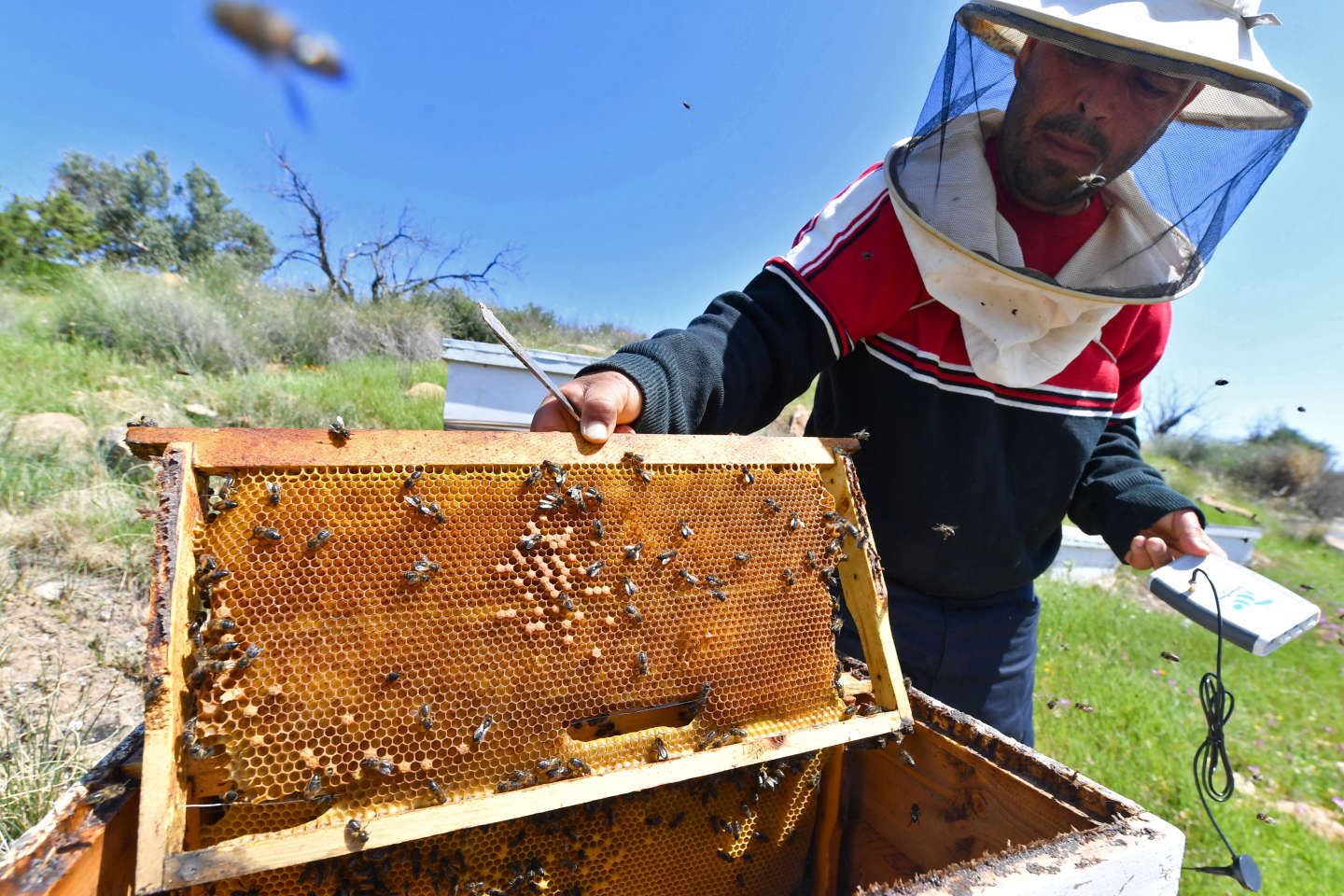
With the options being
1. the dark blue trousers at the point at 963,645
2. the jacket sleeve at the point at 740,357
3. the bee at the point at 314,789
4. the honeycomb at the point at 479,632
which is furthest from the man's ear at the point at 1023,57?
the bee at the point at 314,789

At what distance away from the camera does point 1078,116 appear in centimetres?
219

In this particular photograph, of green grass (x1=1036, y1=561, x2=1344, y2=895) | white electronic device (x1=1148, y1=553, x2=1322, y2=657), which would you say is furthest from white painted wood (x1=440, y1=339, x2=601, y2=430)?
green grass (x1=1036, y1=561, x2=1344, y2=895)

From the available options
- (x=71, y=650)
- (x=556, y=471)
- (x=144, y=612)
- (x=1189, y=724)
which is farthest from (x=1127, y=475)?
(x=144, y=612)

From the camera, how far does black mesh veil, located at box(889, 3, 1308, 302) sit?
90.0 inches

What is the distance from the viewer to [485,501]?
1607mm

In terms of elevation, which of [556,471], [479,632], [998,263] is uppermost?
[998,263]

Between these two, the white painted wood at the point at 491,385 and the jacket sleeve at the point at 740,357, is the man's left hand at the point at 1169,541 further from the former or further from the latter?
the white painted wood at the point at 491,385

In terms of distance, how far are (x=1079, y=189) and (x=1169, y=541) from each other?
142 centimetres

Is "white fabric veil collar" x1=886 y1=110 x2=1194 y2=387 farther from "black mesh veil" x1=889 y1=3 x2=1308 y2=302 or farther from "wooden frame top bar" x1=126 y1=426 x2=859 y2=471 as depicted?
"wooden frame top bar" x1=126 y1=426 x2=859 y2=471

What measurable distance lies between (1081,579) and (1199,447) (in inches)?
1250

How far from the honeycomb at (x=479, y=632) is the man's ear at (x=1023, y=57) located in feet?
6.31

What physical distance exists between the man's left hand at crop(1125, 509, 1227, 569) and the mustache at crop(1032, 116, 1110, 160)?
141cm

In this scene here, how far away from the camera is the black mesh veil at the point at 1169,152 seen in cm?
229

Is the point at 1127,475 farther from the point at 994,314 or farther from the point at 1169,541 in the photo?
the point at 994,314
